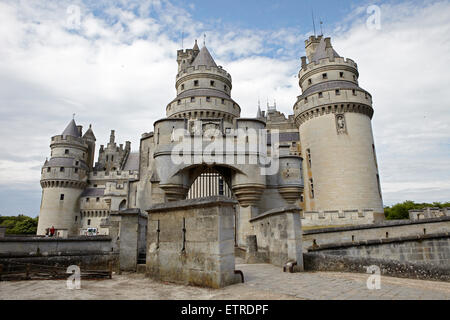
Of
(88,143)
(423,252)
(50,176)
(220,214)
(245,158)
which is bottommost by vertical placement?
(423,252)

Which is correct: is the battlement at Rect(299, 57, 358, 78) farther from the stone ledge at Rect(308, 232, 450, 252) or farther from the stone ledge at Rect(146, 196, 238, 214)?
the stone ledge at Rect(146, 196, 238, 214)

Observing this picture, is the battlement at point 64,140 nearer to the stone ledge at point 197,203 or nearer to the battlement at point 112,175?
the battlement at point 112,175

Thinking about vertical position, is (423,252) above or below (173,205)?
below

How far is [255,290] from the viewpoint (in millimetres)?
5250

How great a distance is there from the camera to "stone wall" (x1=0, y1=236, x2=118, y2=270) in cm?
819

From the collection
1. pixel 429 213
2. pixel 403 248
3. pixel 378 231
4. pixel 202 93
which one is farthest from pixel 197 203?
pixel 202 93

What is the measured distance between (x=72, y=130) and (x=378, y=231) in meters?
49.4

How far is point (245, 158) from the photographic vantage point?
16562 millimetres

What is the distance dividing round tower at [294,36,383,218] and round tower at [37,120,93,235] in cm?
3659

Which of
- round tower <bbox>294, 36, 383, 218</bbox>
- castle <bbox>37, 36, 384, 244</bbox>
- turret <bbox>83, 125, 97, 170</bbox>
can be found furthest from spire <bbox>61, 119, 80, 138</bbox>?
round tower <bbox>294, 36, 383, 218</bbox>

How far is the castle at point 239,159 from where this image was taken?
1650 cm
